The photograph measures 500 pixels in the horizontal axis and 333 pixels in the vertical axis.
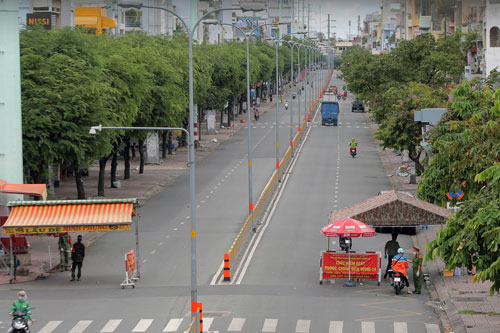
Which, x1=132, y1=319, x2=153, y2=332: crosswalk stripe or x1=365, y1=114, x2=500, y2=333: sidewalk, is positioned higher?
x1=365, y1=114, x2=500, y2=333: sidewalk

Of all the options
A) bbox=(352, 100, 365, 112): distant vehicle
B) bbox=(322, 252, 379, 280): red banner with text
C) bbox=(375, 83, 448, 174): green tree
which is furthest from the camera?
bbox=(352, 100, 365, 112): distant vehicle

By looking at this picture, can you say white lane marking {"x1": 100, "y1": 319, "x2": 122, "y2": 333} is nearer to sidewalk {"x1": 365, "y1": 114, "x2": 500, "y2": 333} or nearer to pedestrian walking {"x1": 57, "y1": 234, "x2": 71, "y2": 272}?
pedestrian walking {"x1": 57, "y1": 234, "x2": 71, "y2": 272}

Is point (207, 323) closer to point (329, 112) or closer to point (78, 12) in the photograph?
point (329, 112)

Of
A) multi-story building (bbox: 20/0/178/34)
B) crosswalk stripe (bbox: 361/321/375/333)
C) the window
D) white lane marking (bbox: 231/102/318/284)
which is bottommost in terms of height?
crosswalk stripe (bbox: 361/321/375/333)

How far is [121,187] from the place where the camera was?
2350 inches

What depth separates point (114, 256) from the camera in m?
38.6

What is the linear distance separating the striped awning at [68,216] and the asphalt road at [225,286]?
6.80 feet

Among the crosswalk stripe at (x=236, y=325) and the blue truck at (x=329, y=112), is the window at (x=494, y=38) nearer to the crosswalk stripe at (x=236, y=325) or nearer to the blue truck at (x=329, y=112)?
the blue truck at (x=329, y=112)

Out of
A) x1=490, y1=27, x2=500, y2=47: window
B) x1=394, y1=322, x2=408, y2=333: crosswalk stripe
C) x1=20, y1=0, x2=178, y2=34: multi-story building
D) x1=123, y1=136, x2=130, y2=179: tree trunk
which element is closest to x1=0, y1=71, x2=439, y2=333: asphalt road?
x1=394, y1=322, x2=408, y2=333: crosswalk stripe

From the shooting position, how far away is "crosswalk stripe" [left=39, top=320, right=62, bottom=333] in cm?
2673

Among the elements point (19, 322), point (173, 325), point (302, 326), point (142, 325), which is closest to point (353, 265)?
point (302, 326)

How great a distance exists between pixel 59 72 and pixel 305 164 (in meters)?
29.9

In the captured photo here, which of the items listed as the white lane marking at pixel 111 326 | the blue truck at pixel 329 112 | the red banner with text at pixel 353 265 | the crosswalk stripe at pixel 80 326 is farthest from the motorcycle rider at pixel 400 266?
the blue truck at pixel 329 112

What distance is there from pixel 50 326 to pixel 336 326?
8.06m
